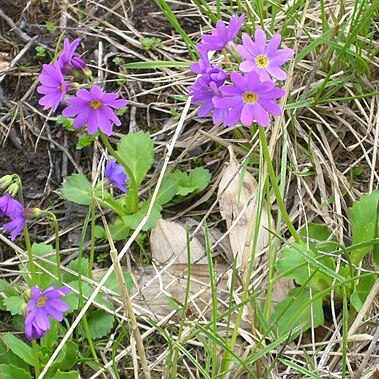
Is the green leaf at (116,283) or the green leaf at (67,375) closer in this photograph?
the green leaf at (67,375)

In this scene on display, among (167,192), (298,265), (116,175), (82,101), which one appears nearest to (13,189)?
(82,101)

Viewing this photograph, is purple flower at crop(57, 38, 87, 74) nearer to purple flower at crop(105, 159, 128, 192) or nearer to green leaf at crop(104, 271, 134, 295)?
purple flower at crop(105, 159, 128, 192)

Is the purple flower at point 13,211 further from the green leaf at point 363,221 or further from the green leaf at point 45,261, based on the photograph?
Answer: the green leaf at point 363,221

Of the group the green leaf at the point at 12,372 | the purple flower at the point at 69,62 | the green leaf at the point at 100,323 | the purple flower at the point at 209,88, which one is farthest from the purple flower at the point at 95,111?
the green leaf at the point at 12,372

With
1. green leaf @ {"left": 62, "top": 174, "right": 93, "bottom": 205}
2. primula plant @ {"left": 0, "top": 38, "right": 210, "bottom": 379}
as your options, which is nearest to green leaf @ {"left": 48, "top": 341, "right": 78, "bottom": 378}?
primula plant @ {"left": 0, "top": 38, "right": 210, "bottom": 379}

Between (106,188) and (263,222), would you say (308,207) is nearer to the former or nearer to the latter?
(263,222)

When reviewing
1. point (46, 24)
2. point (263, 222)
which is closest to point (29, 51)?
point (46, 24)
